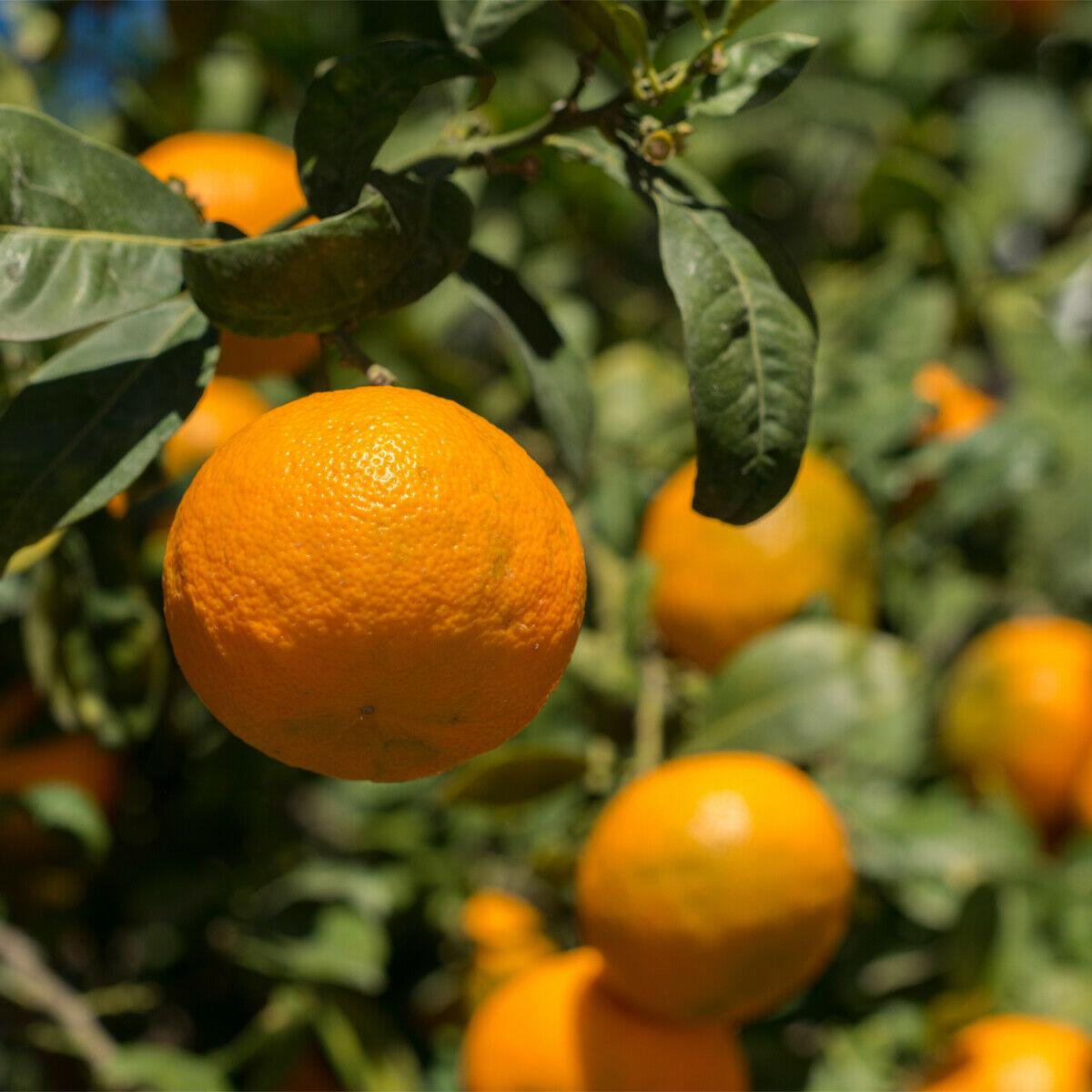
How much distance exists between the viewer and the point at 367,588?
28.5 inches

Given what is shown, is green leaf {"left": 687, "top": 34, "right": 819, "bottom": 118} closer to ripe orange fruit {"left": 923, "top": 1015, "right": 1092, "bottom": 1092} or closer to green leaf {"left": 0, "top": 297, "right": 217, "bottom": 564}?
green leaf {"left": 0, "top": 297, "right": 217, "bottom": 564}

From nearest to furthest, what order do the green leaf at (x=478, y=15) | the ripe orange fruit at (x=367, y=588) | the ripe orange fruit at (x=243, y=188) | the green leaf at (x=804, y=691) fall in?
the ripe orange fruit at (x=367, y=588), the green leaf at (x=478, y=15), the ripe orange fruit at (x=243, y=188), the green leaf at (x=804, y=691)

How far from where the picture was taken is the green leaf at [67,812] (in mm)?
1294

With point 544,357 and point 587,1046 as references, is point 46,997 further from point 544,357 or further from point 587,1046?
point 544,357

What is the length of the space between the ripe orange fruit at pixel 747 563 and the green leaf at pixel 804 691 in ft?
0.16

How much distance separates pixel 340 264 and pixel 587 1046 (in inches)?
32.7

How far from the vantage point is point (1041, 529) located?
6.33 feet

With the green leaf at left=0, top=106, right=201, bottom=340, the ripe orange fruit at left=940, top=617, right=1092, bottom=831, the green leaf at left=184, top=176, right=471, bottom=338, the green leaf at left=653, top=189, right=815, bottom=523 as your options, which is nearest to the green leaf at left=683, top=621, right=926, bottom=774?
the ripe orange fruit at left=940, top=617, right=1092, bottom=831

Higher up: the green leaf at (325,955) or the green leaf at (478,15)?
the green leaf at (478,15)

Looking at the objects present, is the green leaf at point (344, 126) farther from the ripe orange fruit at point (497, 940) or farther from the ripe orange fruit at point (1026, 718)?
the ripe orange fruit at point (1026, 718)

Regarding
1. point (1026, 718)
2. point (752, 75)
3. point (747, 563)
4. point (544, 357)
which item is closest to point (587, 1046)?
point (747, 563)

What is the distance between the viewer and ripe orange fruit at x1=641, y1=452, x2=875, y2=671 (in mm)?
1396

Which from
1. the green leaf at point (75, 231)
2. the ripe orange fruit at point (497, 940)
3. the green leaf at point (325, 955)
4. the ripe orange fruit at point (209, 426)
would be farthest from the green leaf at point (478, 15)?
the ripe orange fruit at point (497, 940)

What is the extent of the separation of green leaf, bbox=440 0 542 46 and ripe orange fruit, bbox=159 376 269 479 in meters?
0.51
